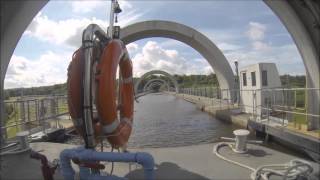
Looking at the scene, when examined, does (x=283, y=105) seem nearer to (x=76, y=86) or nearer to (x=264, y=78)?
(x=264, y=78)

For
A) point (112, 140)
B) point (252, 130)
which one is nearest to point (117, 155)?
point (112, 140)

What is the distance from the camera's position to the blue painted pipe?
150 inches

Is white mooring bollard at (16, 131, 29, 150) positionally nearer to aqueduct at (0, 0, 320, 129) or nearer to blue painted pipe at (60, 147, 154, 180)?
aqueduct at (0, 0, 320, 129)

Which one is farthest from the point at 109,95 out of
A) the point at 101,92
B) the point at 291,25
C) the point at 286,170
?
the point at 291,25

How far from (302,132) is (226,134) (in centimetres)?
451

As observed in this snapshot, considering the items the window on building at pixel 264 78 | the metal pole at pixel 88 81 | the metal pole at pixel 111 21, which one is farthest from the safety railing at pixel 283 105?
the metal pole at pixel 88 81

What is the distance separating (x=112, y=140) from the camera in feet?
15.9

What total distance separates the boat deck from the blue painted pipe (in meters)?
0.84

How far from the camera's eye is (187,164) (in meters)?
5.43

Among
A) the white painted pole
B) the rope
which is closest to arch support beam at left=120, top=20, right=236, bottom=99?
the white painted pole

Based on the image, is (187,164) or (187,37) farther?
(187,37)

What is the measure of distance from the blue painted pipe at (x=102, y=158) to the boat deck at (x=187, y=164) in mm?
845

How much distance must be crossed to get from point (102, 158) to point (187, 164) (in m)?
1.93

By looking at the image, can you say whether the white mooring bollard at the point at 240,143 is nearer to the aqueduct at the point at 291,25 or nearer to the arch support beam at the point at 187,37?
the aqueduct at the point at 291,25
